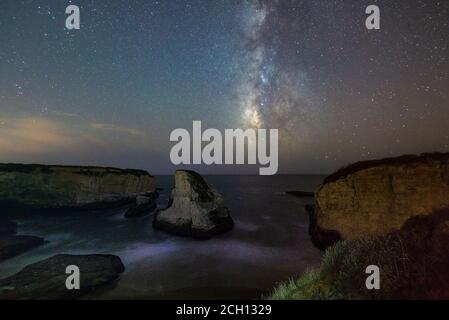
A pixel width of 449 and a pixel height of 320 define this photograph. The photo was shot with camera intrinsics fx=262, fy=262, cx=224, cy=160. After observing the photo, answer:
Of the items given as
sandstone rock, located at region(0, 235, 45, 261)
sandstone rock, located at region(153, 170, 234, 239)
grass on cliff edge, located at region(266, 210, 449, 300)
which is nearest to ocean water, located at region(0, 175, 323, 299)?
sandstone rock, located at region(0, 235, 45, 261)

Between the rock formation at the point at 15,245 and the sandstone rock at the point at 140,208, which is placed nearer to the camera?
the rock formation at the point at 15,245

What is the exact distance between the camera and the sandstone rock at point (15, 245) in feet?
60.2

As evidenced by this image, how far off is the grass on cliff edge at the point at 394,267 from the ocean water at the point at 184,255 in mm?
5761

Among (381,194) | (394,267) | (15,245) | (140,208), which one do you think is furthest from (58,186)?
(394,267)

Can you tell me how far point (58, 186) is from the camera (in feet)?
142

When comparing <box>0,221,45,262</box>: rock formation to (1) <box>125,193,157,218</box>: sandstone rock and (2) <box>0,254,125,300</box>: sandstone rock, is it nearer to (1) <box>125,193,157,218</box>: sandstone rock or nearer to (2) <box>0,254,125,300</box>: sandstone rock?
(2) <box>0,254,125,300</box>: sandstone rock

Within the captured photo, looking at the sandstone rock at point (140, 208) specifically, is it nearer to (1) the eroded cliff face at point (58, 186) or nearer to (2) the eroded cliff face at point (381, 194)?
(1) the eroded cliff face at point (58, 186)

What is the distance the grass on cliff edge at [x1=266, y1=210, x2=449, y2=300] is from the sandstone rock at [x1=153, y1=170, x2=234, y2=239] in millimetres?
17571

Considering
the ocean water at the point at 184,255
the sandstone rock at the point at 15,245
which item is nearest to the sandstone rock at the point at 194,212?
the ocean water at the point at 184,255

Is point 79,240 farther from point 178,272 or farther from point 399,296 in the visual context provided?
point 399,296

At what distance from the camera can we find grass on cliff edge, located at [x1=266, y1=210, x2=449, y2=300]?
4.80 metres

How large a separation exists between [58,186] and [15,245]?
25.9 meters

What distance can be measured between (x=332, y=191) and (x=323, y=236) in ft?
12.0

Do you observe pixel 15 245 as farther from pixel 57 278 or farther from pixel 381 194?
pixel 381 194
